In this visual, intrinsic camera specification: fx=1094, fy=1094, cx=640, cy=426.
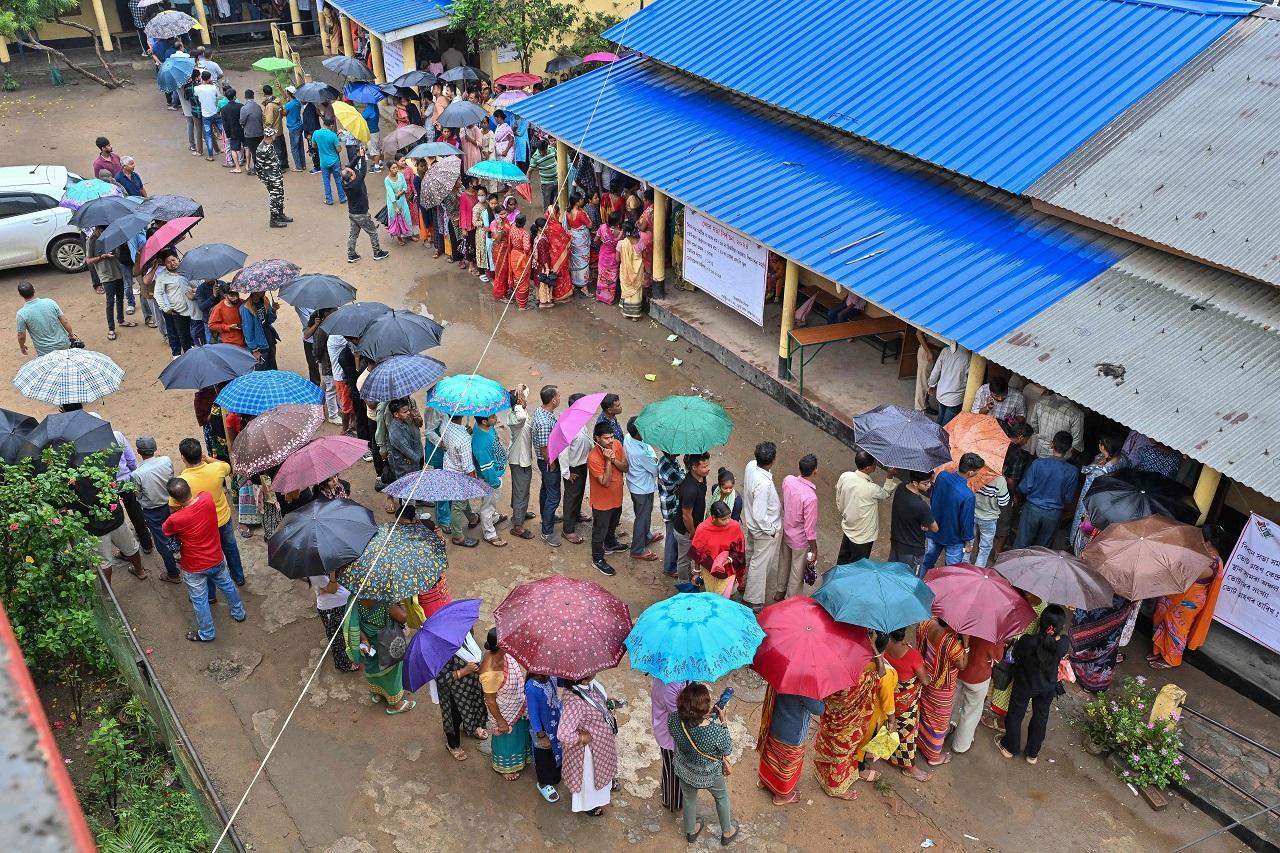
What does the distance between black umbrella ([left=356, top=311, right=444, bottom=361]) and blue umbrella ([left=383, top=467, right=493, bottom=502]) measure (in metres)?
2.05

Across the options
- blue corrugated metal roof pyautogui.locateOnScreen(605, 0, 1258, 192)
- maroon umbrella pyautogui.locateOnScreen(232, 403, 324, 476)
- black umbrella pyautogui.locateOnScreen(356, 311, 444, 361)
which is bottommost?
maroon umbrella pyautogui.locateOnScreen(232, 403, 324, 476)

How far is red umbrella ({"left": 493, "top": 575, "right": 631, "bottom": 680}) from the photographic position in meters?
6.68

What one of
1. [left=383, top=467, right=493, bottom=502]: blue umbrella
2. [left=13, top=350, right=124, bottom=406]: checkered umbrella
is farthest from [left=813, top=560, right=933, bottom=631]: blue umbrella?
[left=13, top=350, right=124, bottom=406]: checkered umbrella

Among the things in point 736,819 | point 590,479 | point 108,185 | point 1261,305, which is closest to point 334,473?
point 590,479

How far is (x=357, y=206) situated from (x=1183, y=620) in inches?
481

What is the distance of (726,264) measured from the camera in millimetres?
13492

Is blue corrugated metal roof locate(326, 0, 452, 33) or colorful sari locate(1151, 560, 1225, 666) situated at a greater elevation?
blue corrugated metal roof locate(326, 0, 452, 33)

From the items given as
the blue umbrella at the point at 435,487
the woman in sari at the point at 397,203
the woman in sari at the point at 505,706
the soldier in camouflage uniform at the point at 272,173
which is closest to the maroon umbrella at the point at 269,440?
the blue umbrella at the point at 435,487

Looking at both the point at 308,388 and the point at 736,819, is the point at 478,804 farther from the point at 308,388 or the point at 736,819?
the point at 308,388

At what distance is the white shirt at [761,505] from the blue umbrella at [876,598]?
1.56 m

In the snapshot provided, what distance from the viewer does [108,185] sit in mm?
15297

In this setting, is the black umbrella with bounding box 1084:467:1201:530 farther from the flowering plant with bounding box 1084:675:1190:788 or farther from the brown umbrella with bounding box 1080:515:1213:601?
the flowering plant with bounding box 1084:675:1190:788

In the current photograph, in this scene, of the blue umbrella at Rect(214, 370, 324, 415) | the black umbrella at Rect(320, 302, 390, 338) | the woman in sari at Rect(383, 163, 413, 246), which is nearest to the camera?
the blue umbrella at Rect(214, 370, 324, 415)

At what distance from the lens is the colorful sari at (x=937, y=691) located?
7500mm
